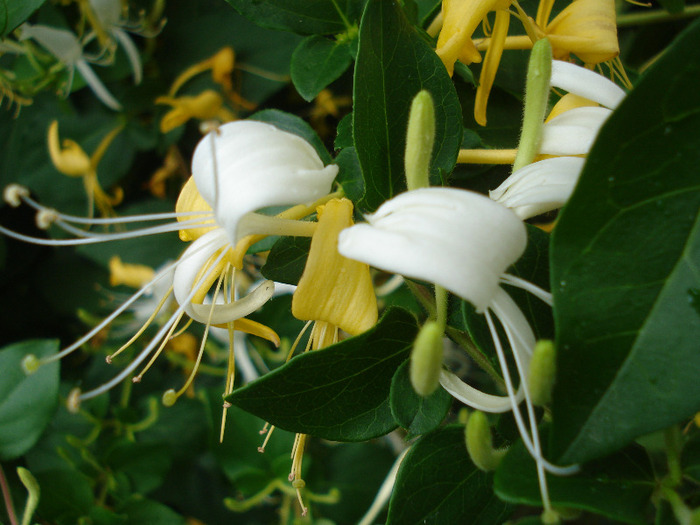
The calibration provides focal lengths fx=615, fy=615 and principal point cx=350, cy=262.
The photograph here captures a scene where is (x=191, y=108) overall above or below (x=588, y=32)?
below

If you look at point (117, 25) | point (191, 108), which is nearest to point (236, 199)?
point (191, 108)

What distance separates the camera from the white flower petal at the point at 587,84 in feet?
1.31

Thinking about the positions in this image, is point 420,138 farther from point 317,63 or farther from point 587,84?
point 317,63

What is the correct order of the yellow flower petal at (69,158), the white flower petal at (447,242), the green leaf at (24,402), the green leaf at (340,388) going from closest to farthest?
the white flower petal at (447,242) < the green leaf at (340,388) < the green leaf at (24,402) < the yellow flower petal at (69,158)

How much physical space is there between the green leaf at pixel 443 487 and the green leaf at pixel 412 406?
16 millimetres

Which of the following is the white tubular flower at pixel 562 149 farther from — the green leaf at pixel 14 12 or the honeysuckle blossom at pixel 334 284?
the green leaf at pixel 14 12

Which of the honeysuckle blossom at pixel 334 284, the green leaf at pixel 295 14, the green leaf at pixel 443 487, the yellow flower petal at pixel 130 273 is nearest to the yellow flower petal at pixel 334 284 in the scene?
the honeysuckle blossom at pixel 334 284

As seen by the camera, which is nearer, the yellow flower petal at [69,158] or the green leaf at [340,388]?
the green leaf at [340,388]

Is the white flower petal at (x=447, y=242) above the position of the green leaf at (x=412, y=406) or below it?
above

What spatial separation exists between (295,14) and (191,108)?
0.41 m

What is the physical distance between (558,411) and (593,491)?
0.20 feet

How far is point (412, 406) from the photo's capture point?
0.41 metres

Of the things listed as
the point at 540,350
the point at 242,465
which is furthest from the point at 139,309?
the point at 540,350

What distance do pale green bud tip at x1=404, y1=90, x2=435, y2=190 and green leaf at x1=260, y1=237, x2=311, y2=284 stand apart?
0.14 m
